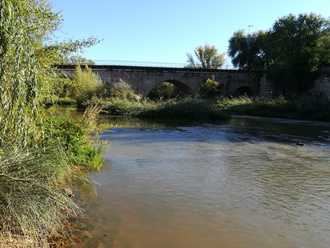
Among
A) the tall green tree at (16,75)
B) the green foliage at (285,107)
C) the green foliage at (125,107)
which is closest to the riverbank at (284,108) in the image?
the green foliage at (285,107)

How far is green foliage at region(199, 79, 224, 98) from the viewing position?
62406 mm

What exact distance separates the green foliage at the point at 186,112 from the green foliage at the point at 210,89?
22.8 m

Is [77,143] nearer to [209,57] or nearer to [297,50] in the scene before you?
[297,50]

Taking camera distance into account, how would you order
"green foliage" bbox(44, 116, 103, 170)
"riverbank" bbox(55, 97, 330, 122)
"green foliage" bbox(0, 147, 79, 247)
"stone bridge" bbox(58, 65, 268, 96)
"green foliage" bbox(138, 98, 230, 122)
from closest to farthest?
1. "green foliage" bbox(0, 147, 79, 247)
2. "green foliage" bbox(44, 116, 103, 170)
3. "green foliage" bbox(138, 98, 230, 122)
4. "riverbank" bbox(55, 97, 330, 122)
5. "stone bridge" bbox(58, 65, 268, 96)

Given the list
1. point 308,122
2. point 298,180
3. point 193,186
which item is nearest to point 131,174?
point 193,186

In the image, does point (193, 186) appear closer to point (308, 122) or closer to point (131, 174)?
point (131, 174)

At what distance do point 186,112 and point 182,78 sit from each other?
24.9m

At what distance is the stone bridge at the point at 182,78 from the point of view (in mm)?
58350

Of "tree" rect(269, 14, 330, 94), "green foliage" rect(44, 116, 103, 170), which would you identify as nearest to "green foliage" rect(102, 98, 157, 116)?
"tree" rect(269, 14, 330, 94)

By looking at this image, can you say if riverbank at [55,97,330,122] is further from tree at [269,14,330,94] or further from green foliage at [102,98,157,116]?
tree at [269,14,330,94]

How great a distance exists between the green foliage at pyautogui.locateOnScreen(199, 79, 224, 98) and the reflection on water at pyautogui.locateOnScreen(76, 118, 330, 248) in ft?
139

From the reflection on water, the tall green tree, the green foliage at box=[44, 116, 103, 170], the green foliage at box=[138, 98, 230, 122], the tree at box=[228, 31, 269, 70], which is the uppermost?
the tree at box=[228, 31, 269, 70]

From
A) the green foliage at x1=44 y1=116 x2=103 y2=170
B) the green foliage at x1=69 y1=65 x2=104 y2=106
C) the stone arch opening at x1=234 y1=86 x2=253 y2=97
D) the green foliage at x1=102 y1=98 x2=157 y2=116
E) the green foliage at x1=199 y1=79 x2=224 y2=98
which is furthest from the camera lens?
the stone arch opening at x1=234 y1=86 x2=253 y2=97

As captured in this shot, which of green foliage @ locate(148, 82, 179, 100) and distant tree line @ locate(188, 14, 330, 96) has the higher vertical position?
distant tree line @ locate(188, 14, 330, 96)
